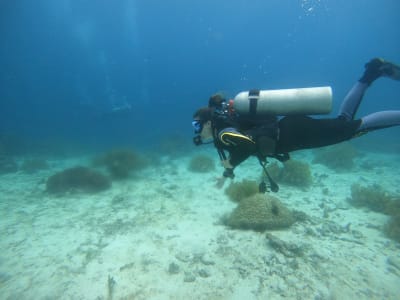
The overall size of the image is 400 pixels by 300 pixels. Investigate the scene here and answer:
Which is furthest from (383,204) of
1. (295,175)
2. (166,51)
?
(166,51)

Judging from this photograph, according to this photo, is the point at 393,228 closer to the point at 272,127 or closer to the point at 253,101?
the point at 272,127

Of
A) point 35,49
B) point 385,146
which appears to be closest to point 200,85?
point 35,49

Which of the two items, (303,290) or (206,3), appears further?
(206,3)

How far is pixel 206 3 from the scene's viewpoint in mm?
61688

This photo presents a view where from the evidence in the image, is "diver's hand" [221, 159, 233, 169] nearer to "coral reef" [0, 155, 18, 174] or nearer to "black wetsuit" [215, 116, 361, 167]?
"black wetsuit" [215, 116, 361, 167]

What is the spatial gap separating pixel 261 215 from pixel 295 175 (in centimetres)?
458

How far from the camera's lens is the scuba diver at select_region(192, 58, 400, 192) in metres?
3.94

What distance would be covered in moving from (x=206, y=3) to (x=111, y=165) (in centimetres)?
6353

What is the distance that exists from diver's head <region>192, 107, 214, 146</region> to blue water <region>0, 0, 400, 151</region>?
23.3 metres

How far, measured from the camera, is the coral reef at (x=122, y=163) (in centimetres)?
1206

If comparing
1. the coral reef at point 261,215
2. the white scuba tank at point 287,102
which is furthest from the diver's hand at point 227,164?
the coral reef at point 261,215

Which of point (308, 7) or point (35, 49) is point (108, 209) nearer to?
point (35, 49)

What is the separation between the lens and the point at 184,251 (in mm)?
5641

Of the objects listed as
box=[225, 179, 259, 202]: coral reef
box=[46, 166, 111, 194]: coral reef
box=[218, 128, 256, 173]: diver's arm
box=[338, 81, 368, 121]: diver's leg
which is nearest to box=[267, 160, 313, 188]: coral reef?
box=[225, 179, 259, 202]: coral reef
